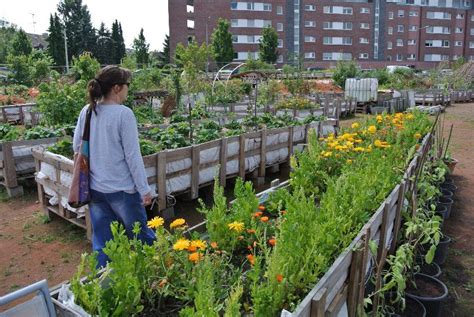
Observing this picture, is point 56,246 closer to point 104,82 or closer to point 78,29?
point 104,82

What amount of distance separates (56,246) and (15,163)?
2.50 m

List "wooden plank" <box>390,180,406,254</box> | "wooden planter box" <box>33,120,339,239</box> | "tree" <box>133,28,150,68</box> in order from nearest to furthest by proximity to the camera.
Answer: "wooden plank" <box>390,180,406,254</box> → "wooden planter box" <box>33,120,339,239</box> → "tree" <box>133,28,150,68</box>

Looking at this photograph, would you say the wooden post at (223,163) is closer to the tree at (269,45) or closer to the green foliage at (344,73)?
the green foliage at (344,73)

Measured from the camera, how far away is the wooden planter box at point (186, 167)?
16.8 feet

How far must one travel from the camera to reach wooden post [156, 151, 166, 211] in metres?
5.32

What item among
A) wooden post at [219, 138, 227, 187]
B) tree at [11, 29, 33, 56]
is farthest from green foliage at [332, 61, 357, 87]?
tree at [11, 29, 33, 56]

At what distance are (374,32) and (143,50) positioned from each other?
35.6 metres

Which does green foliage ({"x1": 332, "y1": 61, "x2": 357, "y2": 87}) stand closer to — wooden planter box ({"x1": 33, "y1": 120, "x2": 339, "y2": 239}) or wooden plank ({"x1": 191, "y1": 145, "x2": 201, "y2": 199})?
wooden planter box ({"x1": 33, "y1": 120, "x2": 339, "y2": 239})

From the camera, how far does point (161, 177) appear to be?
5.38 meters

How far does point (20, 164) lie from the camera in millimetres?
6797

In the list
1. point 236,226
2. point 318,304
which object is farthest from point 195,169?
point 318,304

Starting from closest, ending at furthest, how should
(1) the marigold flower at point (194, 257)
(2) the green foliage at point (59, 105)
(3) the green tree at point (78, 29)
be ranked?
(1) the marigold flower at point (194, 257)
(2) the green foliage at point (59, 105)
(3) the green tree at point (78, 29)

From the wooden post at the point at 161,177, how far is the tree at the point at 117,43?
51185mm

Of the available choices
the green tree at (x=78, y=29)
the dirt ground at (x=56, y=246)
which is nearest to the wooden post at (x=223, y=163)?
the dirt ground at (x=56, y=246)
